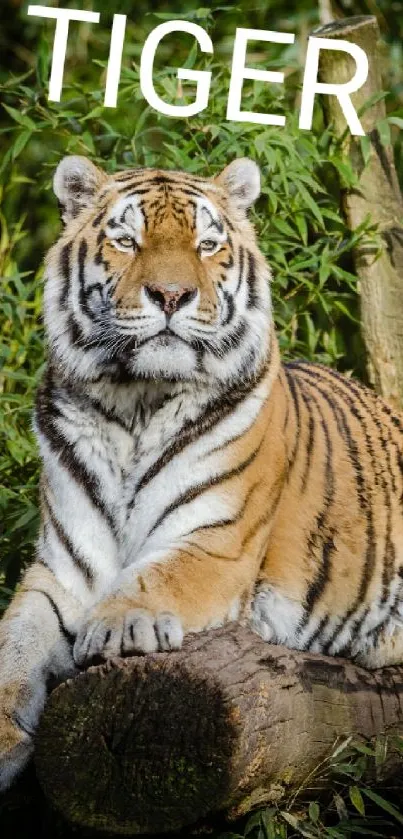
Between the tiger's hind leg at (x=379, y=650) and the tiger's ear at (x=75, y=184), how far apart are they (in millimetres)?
→ 1506

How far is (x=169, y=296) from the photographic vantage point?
12.0 ft

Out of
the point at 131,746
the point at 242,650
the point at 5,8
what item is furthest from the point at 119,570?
the point at 5,8

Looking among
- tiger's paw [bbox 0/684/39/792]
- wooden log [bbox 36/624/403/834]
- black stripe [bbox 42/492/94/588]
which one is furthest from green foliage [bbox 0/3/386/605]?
wooden log [bbox 36/624/403/834]

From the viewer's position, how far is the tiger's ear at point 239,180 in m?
4.30

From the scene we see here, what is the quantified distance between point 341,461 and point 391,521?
25cm

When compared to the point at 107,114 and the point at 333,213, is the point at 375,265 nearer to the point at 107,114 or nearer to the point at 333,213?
the point at 333,213

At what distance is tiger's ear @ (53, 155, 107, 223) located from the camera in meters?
4.16

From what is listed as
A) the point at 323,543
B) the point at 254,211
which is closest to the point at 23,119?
the point at 254,211

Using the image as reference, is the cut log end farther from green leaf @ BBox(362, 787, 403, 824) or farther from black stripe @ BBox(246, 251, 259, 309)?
black stripe @ BBox(246, 251, 259, 309)

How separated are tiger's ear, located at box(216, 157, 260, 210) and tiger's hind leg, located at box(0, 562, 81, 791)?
122 centimetres

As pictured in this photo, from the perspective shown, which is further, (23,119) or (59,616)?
(23,119)

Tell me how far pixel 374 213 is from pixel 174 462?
255 cm

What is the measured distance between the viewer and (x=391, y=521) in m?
4.48

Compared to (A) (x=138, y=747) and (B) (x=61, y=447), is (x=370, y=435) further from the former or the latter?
(A) (x=138, y=747)
